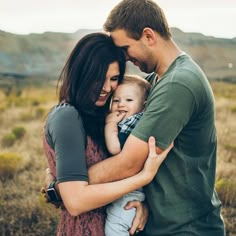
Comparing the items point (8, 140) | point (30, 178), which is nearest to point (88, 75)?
point (30, 178)

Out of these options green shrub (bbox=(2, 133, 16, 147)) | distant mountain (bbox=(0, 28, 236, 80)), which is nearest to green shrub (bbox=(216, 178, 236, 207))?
green shrub (bbox=(2, 133, 16, 147))

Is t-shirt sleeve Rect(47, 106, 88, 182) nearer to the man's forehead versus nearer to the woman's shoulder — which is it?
the woman's shoulder

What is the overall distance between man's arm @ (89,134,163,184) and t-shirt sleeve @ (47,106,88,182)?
0.06 meters

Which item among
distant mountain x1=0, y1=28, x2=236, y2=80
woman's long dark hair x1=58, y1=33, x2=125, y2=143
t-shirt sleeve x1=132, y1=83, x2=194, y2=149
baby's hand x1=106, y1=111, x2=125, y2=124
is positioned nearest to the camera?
t-shirt sleeve x1=132, y1=83, x2=194, y2=149

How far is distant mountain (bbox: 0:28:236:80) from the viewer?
30156 millimetres

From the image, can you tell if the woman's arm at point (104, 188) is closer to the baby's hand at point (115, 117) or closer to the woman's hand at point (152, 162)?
the woman's hand at point (152, 162)

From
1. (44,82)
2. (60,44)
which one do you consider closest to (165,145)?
(44,82)

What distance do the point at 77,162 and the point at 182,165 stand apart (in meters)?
0.48

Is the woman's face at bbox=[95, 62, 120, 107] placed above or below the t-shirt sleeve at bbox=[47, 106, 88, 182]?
above

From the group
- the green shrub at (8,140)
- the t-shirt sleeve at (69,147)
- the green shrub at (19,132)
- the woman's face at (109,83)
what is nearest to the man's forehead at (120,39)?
the woman's face at (109,83)

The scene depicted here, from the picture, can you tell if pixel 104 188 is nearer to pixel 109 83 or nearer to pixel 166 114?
pixel 166 114

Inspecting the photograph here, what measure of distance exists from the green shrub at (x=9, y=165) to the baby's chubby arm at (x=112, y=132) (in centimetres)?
565

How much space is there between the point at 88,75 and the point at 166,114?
18.0 inches

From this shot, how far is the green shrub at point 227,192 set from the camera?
6.70m
